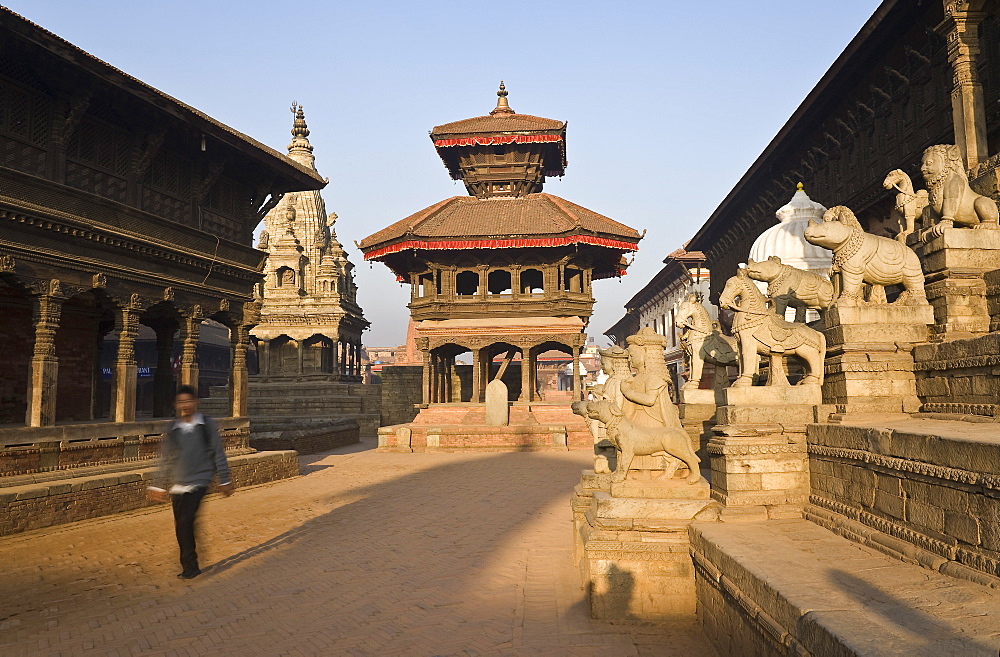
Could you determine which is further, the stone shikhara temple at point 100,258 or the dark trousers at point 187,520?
Answer: the stone shikhara temple at point 100,258

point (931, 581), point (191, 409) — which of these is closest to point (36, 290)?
point (191, 409)

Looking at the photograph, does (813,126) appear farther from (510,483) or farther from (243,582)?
(243,582)

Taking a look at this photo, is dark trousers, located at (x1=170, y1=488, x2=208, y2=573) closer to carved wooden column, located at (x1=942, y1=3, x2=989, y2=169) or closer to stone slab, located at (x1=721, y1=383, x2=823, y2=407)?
stone slab, located at (x1=721, y1=383, x2=823, y2=407)

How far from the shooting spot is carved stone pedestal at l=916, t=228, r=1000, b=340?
703cm

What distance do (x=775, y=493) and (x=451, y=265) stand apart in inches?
815

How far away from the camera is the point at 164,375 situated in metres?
16.5

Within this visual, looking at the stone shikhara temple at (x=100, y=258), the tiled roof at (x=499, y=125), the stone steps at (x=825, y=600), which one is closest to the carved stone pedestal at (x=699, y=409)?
the stone steps at (x=825, y=600)

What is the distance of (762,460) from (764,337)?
1536mm

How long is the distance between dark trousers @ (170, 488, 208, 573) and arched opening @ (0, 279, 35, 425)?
27.3 feet

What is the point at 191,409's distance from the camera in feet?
22.8

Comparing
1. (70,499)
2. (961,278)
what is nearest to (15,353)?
(70,499)

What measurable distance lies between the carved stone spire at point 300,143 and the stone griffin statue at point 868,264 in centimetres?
3900

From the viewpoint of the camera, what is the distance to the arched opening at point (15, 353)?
13.0m

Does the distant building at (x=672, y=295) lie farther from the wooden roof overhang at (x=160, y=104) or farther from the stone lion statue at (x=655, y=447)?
the stone lion statue at (x=655, y=447)
